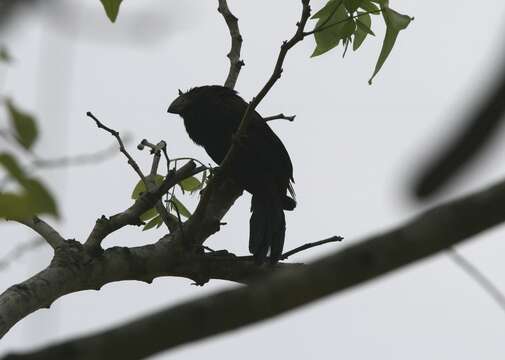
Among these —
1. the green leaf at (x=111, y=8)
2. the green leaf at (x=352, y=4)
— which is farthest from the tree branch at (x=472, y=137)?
the green leaf at (x=352, y=4)

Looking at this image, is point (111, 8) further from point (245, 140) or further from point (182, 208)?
point (245, 140)

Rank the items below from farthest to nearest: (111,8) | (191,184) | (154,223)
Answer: (191,184)
(154,223)
(111,8)

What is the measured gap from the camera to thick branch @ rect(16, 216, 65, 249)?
3.10m

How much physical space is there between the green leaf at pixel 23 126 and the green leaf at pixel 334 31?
6.70 ft

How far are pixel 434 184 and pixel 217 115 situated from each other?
490 centimetres

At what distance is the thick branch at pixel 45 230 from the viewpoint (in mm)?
3100

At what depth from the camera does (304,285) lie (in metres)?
0.79

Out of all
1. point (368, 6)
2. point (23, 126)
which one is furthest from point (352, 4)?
point (23, 126)

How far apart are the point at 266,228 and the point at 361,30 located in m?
1.38

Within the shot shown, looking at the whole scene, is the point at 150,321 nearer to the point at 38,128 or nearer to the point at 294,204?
the point at 38,128

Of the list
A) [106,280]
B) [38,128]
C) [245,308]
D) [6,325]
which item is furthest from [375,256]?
[106,280]

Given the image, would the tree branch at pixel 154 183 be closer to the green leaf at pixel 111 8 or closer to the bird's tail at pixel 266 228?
the bird's tail at pixel 266 228

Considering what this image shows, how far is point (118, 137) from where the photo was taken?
3404 millimetres

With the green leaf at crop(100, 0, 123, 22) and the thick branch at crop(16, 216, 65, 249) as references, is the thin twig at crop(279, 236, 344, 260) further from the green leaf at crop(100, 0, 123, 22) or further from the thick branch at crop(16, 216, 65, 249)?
the green leaf at crop(100, 0, 123, 22)
